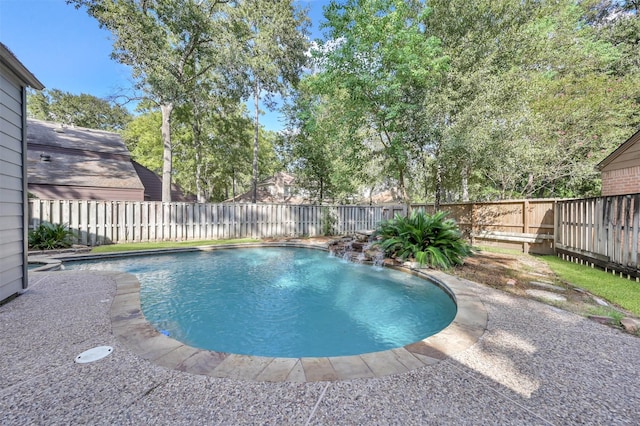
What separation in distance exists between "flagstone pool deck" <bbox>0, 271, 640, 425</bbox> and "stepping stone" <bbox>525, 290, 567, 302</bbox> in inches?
32.0

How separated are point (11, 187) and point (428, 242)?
7.03 meters

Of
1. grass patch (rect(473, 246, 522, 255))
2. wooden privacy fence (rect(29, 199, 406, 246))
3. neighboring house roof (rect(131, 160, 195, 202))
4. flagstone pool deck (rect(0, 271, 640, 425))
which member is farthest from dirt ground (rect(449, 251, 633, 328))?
neighboring house roof (rect(131, 160, 195, 202))

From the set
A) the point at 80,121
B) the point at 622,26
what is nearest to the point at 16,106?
the point at 622,26

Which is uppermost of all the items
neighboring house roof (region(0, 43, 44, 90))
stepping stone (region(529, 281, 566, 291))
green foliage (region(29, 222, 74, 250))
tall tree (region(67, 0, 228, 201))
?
tall tree (region(67, 0, 228, 201))

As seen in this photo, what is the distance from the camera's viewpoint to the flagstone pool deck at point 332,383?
1.47 m

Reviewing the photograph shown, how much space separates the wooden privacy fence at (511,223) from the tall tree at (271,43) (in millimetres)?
10114

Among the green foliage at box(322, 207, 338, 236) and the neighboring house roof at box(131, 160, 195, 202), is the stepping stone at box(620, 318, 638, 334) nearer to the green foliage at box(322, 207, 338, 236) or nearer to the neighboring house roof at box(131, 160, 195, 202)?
the green foliage at box(322, 207, 338, 236)

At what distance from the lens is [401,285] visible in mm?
4938

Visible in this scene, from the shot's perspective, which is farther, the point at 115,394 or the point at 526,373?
the point at 526,373

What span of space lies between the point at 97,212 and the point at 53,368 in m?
8.50

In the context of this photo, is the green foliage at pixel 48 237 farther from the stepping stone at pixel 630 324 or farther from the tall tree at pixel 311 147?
the stepping stone at pixel 630 324

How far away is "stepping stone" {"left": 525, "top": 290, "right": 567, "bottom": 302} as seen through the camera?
340 cm

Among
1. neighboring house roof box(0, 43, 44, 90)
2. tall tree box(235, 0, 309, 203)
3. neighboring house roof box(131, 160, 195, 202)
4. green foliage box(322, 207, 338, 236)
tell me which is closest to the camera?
neighboring house roof box(0, 43, 44, 90)

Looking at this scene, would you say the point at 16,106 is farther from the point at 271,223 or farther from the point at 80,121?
the point at 80,121
